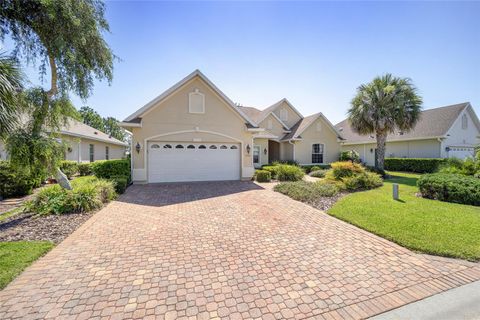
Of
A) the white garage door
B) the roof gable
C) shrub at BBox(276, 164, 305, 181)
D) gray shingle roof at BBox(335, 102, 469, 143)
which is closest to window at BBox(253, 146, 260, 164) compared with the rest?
shrub at BBox(276, 164, 305, 181)

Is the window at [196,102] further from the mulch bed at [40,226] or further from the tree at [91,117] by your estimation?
the tree at [91,117]

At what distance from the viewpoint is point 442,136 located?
59.0 ft

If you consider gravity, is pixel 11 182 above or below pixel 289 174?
above

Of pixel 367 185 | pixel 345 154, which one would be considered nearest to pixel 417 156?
pixel 345 154

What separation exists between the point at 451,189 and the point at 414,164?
12.9m

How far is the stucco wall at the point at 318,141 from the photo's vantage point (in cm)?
2039

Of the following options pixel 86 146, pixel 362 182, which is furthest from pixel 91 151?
pixel 362 182

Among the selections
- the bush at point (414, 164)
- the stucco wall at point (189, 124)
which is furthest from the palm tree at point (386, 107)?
the stucco wall at point (189, 124)

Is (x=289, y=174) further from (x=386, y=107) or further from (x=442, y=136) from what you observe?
(x=442, y=136)

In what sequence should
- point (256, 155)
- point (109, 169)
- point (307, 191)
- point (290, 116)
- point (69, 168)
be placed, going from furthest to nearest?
point (290, 116) → point (256, 155) → point (69, 168) → point (109, 169) → point (307, 191)

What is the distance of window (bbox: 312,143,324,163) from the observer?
20.9 meters

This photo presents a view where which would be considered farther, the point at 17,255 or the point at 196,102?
the point at 196,102

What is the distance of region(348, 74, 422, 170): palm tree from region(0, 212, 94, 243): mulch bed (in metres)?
18.5

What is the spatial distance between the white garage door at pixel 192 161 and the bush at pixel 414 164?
16.7 metres
